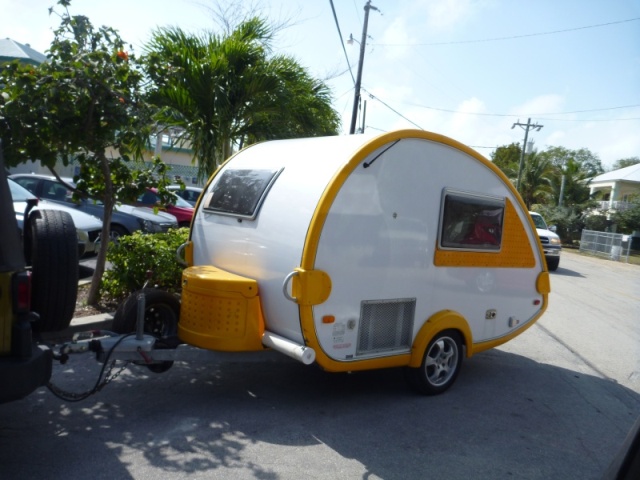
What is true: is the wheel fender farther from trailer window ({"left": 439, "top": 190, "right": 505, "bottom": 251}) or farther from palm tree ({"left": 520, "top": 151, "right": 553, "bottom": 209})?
palm tree ({"left": 520, "top": 151, "right": 553, "bottom": 209})

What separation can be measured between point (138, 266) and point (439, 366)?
157 inches

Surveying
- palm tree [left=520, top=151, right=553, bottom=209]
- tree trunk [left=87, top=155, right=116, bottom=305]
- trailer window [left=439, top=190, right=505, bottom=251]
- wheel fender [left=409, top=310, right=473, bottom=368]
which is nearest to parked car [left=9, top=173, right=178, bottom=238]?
tree trunk [left=87, top=155, right=116, bottom=305]

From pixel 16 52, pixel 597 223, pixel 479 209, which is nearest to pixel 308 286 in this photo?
pixel 479 209

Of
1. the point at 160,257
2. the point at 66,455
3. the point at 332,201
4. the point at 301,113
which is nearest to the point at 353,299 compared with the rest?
the point at 332,201

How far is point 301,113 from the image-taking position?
11.5 meters

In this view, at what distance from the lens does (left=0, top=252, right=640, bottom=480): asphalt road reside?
4352 millimetres

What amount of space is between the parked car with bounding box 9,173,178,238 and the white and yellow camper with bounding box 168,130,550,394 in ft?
21.1

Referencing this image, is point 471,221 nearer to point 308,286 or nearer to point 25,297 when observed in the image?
point 308,286

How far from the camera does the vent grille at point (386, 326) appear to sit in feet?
17.9

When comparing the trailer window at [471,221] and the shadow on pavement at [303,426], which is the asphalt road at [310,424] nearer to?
the shadow on pavement at [303,426]

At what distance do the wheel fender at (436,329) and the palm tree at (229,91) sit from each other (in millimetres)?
5686

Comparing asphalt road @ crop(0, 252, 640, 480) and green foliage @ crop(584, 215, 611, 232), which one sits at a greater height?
green foliage @ crop(584, 215, 611, 232)

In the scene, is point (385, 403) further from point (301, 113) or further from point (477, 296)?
point (301, 113)

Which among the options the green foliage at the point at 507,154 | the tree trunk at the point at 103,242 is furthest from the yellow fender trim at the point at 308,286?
the green foliage at the point at 507,154
